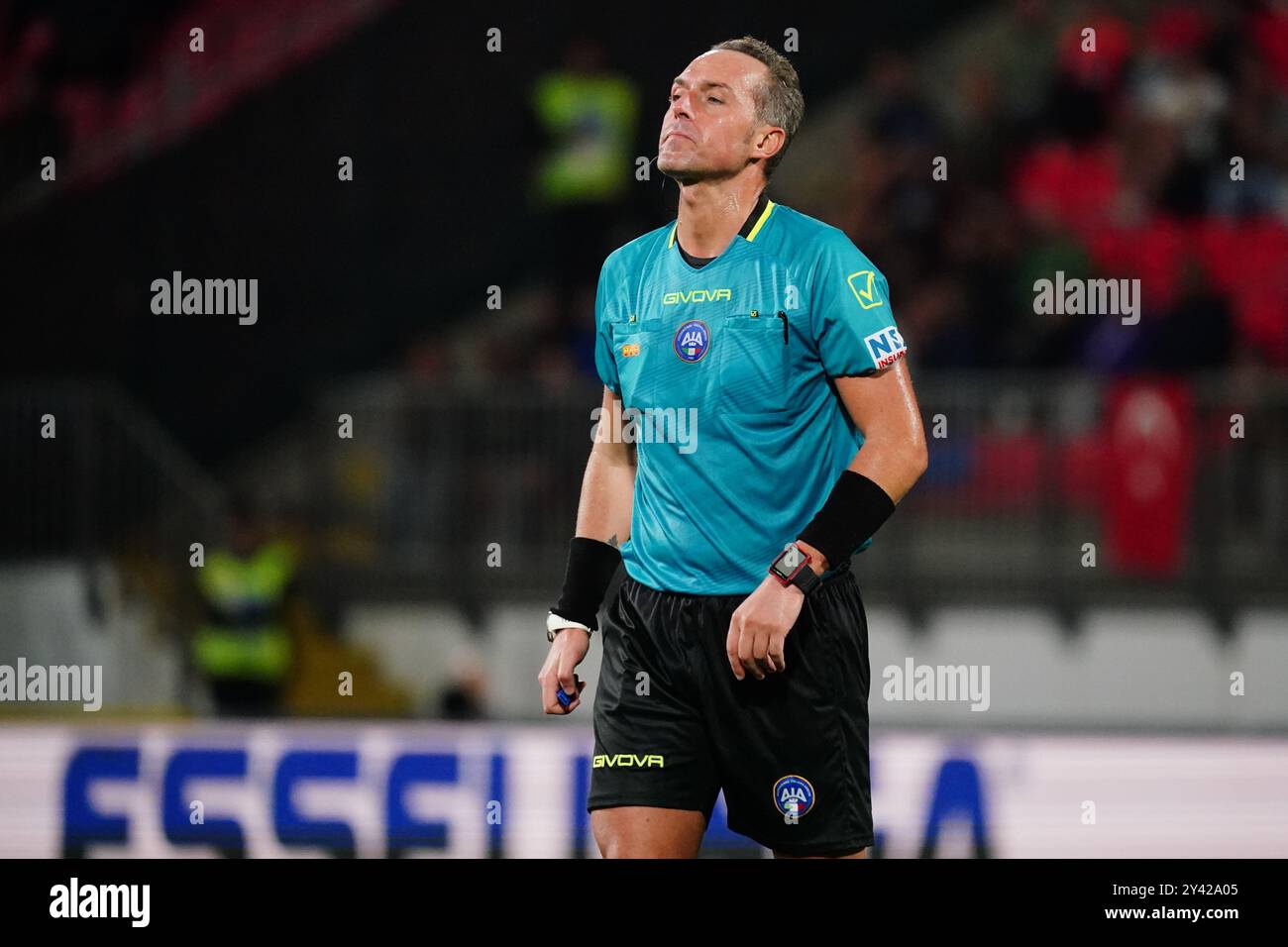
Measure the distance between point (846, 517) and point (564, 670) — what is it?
74cm

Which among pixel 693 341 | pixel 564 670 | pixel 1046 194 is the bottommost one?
pixel 564 670

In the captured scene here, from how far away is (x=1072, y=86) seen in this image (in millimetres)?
11609

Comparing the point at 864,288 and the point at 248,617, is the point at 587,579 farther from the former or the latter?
the point at 248,617

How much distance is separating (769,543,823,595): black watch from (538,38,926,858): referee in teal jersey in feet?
0.33

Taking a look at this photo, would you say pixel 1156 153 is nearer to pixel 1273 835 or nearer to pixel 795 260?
pixel 1273 835

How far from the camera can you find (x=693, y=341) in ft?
13.5

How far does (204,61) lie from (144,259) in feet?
5.29

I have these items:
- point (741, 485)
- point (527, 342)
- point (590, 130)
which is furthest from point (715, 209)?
point (590, 130)

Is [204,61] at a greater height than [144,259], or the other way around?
[204,61]

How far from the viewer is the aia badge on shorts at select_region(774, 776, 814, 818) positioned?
396 centimetres

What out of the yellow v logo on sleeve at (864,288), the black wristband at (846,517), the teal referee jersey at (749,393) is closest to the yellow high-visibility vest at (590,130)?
the teal referee jersey at (749,393)

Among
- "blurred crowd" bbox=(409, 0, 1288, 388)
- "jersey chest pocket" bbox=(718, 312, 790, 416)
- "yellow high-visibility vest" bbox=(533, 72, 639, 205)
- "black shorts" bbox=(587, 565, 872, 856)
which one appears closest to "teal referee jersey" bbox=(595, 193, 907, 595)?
"jersey chest pocket" bbox=(718, 312, 790, 416)

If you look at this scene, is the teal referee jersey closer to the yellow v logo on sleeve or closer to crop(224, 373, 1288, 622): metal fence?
the yellow v logo on sleeve
